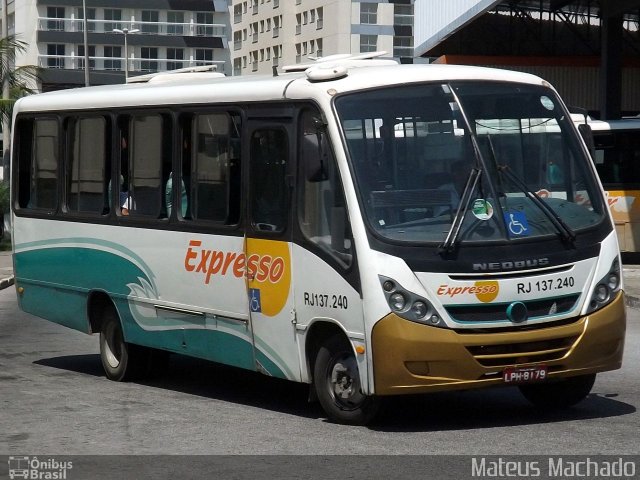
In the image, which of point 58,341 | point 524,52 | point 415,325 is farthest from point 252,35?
point 415,325

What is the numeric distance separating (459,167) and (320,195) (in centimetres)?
95

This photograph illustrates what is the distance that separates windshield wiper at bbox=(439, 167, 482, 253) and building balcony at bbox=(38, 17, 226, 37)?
113179mm

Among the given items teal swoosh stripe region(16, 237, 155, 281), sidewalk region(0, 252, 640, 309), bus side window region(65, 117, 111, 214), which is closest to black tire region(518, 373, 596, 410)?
teal swoosh stripe region(16, 237, 155, 281)

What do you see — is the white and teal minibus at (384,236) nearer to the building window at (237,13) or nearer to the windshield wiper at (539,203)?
the windshield wiper at (539,203)

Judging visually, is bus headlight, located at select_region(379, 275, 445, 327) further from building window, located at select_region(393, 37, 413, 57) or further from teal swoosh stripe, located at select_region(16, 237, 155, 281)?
building window, located at select_region(393, 37, 413, 57)

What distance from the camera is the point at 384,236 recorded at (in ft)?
31.3

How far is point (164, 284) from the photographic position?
473 inches

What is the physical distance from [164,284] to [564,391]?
3388mm

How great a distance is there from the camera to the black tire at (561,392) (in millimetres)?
10484

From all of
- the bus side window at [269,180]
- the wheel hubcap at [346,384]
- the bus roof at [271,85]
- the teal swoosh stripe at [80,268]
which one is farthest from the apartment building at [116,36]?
the wheel hubcap at [346,384]

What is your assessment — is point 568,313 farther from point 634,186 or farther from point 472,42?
point 472,42

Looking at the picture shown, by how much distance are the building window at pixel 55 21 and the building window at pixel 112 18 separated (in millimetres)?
3654

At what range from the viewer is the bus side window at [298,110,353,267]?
9.77 metres

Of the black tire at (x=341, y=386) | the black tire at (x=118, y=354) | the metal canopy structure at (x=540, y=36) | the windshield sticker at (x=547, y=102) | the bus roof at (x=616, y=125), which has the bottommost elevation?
the black tire at (x=118, y=354)
